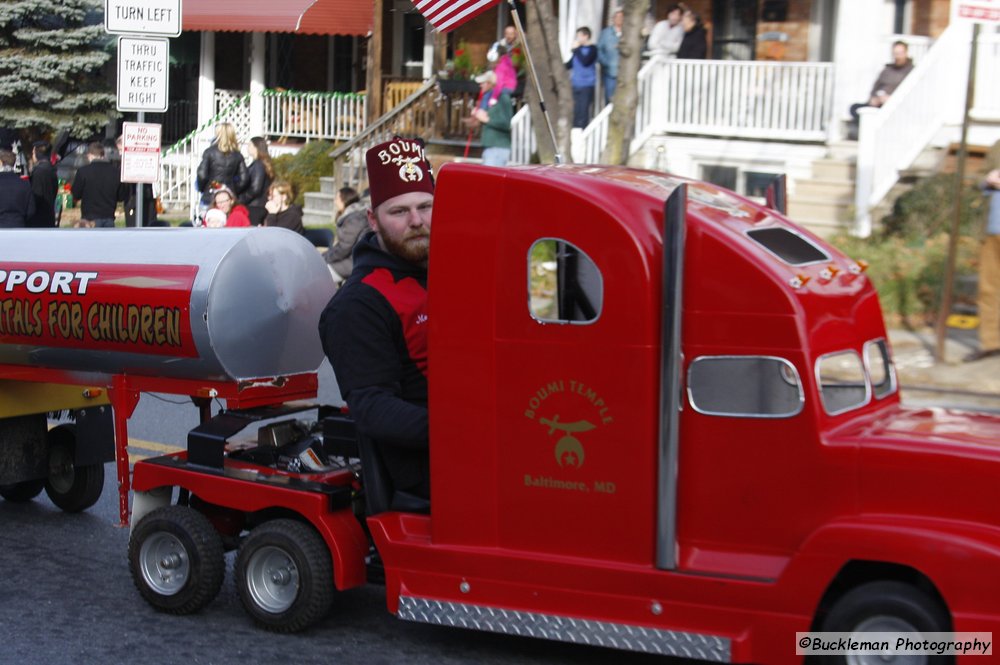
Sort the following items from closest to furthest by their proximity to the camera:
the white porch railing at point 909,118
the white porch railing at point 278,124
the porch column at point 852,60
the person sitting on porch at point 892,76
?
the white porch railing at point 909,118
the person sitting on porch at point 892,76
the porch column at point 852,60
the white porch railing at point 278,124

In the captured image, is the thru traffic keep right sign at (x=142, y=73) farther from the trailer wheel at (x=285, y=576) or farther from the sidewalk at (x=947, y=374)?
the trailer wheel at (x=285, y=576)

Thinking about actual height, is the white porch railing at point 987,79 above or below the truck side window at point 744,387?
above

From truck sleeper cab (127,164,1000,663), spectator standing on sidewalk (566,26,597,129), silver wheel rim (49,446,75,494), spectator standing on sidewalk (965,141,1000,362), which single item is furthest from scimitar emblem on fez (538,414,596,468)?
spectator standing on sidewalk (566,26,597,129)

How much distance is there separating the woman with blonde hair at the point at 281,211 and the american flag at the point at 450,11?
6.97 m

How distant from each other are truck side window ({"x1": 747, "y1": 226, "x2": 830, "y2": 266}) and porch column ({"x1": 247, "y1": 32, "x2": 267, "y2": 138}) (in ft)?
81.6

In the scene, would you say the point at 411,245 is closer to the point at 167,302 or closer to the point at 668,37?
the point at 167,302

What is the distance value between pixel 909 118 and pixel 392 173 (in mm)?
13081

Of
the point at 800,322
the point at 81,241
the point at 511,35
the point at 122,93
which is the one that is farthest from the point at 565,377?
the point at 511,35

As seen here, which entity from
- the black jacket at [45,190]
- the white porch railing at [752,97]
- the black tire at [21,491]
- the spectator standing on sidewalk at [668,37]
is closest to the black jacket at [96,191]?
the black jacket at [45,190]

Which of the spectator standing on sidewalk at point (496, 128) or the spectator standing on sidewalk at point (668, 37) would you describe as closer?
the spectator standing on sidewalk at point (496, 128)

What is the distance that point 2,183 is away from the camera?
48.9 ft

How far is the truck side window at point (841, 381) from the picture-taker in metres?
4.82

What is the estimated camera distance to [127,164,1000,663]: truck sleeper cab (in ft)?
15.0

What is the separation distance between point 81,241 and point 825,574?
411 centimetres
